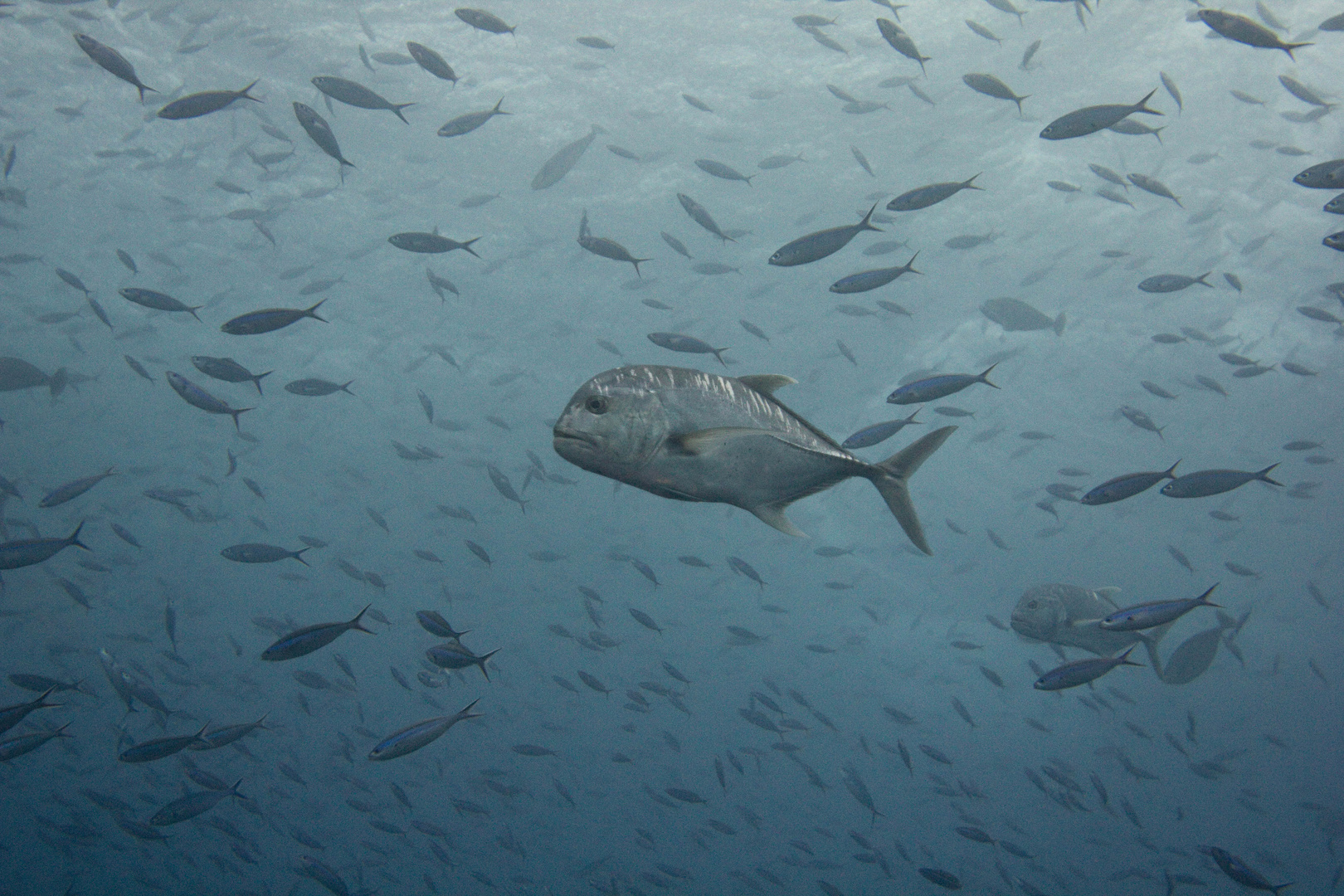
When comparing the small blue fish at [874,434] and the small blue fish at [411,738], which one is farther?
the small blue fish at [874,434]

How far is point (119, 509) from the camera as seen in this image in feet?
109

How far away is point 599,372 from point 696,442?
43.8 ft

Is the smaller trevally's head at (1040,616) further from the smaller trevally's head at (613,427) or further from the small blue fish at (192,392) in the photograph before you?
the small blue fish at (192,392)

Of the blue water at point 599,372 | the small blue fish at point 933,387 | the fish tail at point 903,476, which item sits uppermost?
the fish tail at point 903,476

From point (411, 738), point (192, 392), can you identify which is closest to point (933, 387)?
point (411, 738)

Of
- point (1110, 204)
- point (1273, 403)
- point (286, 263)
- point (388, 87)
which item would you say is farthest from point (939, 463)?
point (286, 263)

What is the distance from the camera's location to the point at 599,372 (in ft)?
49.4

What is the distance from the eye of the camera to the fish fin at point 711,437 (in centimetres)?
189

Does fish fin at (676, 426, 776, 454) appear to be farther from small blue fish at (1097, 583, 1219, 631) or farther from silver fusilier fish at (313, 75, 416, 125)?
silver fusilier fish at (313, 75, 416, 125)

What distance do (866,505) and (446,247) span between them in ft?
99.4

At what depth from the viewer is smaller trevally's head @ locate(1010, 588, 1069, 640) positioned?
7195 millimetres

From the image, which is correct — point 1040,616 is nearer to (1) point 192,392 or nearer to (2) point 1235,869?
(2) point 1235,869

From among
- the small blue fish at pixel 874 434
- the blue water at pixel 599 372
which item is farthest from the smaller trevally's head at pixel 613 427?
the blue water at pixel 599 372

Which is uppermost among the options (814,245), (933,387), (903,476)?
(814,245)
